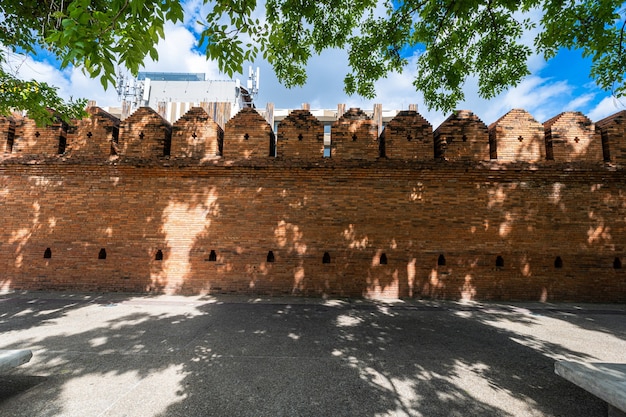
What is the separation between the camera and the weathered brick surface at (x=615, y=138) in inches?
258

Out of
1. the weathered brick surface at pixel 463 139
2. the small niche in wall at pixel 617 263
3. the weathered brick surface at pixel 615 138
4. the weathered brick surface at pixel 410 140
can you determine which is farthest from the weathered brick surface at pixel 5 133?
the small niche in wall at pixel 617 263

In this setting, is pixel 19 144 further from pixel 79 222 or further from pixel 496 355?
pixel 496 355

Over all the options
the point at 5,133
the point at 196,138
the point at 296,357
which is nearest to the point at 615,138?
the point at 296,357

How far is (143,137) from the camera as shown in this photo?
6.99 meters

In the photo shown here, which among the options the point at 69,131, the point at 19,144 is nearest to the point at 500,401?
the point at 69,131

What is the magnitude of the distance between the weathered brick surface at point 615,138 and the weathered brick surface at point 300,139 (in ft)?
23.6

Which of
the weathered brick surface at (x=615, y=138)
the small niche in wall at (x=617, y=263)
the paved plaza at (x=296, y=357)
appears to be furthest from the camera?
the weathered brick surface at (x=615, y=138)

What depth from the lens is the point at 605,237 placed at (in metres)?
6.48

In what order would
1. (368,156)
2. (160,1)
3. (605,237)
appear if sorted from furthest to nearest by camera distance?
(368,156) < (605,237) < (160,1)

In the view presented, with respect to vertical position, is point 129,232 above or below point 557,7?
below

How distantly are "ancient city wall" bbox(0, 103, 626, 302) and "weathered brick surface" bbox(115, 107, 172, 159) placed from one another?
0.28 feet

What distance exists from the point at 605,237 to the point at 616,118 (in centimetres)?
305

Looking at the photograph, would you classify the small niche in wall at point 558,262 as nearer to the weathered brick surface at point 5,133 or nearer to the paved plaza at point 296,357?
the paved plaza at point 296,357

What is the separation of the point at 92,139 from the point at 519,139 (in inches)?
440
